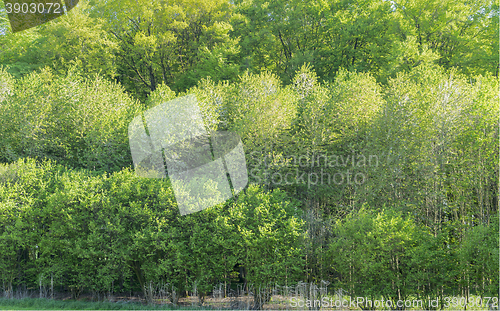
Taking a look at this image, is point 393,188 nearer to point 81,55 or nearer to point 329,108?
point 329,108

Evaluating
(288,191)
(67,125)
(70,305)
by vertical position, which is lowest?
(70,305)

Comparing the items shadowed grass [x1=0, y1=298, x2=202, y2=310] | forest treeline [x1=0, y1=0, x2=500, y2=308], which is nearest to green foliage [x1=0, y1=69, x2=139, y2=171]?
forest treeline [x1=0, y1=0, x2=500, y2=308]

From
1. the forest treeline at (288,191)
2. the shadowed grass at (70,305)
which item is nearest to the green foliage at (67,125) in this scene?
the forest treeline at (288,191)

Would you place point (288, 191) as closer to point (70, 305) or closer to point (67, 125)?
point (70, 305)

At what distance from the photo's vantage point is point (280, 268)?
1571 cm

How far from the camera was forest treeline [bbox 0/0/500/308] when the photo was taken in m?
14.7

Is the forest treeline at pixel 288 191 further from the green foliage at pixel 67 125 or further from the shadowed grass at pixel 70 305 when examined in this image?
the shadowed grass at pixel 70 305

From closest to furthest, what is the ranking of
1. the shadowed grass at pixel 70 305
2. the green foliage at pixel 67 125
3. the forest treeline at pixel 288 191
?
the forest treeline at pixel 288 191
the shadowed grass at pixel 70 305
the green foliage at pixel 67 125

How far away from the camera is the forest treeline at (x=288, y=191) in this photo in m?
14.7

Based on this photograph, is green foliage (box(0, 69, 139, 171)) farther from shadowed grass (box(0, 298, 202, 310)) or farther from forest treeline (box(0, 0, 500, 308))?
shadowed grass (box(0, 298, 202, 310))

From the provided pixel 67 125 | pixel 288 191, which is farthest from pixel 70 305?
pixel 288 191

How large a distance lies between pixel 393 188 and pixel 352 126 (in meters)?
3.68

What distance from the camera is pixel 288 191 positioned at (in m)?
20.5

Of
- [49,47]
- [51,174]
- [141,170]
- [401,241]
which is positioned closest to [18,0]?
[49,47]
